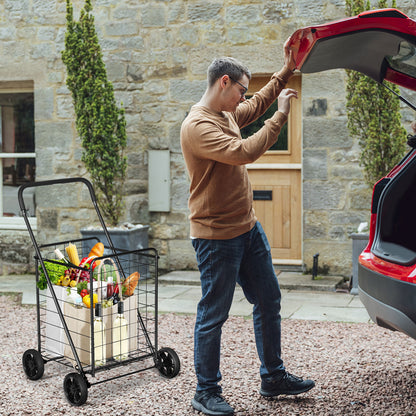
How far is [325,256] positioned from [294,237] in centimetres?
51

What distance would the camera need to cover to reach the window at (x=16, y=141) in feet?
28.6

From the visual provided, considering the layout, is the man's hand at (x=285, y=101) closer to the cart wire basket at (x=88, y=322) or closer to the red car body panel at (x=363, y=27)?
the red car body panel at (x=363, y=27)

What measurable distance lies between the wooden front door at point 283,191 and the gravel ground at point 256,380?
96.0 inches

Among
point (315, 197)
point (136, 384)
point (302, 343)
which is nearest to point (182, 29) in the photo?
point (315, 197)

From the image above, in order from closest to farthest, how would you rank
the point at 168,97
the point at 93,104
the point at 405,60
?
the point at 405,60
the point at 93,104
the point at 168,97

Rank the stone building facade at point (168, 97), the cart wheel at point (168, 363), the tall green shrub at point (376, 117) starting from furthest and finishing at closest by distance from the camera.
A: the stone building facade at point (168, 97), the tall green shrub at point (376, 117), the cart wheel at point (168, 363)

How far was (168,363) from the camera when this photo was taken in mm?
4285

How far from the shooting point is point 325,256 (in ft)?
24.8

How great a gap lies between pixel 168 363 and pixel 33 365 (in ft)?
2.77

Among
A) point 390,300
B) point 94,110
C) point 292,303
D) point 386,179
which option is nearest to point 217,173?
point 386,179

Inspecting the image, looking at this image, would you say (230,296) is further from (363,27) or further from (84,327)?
(363,27)

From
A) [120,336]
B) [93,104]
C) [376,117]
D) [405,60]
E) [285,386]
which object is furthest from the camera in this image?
[93,104]

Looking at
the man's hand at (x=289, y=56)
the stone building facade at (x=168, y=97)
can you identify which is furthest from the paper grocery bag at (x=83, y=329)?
the stone building facade at (x=168, y=97)

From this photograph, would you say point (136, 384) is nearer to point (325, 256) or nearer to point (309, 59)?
point (309, 59)
